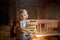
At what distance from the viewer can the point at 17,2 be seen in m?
3.34

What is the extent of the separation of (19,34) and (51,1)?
1.46 meters

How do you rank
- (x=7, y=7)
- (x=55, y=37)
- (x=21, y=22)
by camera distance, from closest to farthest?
(x=21, y=22) < (x=55, y=37) < (x=7, y=7)

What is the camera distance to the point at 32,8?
3336 mm

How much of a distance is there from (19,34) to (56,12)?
1.43 meters

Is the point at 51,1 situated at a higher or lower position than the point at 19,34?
higher

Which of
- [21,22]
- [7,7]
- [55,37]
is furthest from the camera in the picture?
[7,7]

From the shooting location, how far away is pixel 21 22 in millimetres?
2137

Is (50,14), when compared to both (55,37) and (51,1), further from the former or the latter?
(55,37)

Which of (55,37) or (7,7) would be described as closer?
(55,37)

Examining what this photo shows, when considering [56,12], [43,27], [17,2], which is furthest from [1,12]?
[56,12]

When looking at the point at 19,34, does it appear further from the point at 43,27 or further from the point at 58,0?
the point at 58,0

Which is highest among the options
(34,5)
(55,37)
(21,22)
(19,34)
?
(34,5)

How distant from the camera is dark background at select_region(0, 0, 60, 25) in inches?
131

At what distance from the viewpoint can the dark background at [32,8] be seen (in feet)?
10.9
